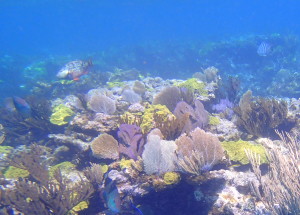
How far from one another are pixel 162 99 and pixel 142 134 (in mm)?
2718

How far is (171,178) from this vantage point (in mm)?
3564

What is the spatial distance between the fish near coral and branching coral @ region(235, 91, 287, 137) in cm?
593

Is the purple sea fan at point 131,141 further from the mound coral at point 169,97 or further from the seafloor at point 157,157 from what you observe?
the mound coral at point 169,97

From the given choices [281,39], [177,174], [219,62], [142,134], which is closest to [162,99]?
[142,134]

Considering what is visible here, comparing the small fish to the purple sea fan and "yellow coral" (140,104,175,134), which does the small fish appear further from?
"yellow coral" (140,104,175,134)

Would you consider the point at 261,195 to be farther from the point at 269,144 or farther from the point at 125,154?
the point at 125,154

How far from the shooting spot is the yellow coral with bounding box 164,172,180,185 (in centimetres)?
355

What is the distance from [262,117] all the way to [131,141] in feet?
12.0

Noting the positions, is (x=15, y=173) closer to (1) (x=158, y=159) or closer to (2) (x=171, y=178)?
(1) (x=158, y=159)

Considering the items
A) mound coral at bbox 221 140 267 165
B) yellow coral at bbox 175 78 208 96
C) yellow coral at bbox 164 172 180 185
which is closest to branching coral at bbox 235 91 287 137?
mound coral at bbox 221 140 267 165

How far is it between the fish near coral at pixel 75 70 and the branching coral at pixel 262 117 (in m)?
5.93

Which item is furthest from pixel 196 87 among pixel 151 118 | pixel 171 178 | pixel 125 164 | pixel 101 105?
pixel 171 178

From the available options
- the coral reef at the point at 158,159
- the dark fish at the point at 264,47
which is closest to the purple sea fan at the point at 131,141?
the coral reef at the point at 158,159

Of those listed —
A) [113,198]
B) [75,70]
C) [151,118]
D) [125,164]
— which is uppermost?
[75,70]
